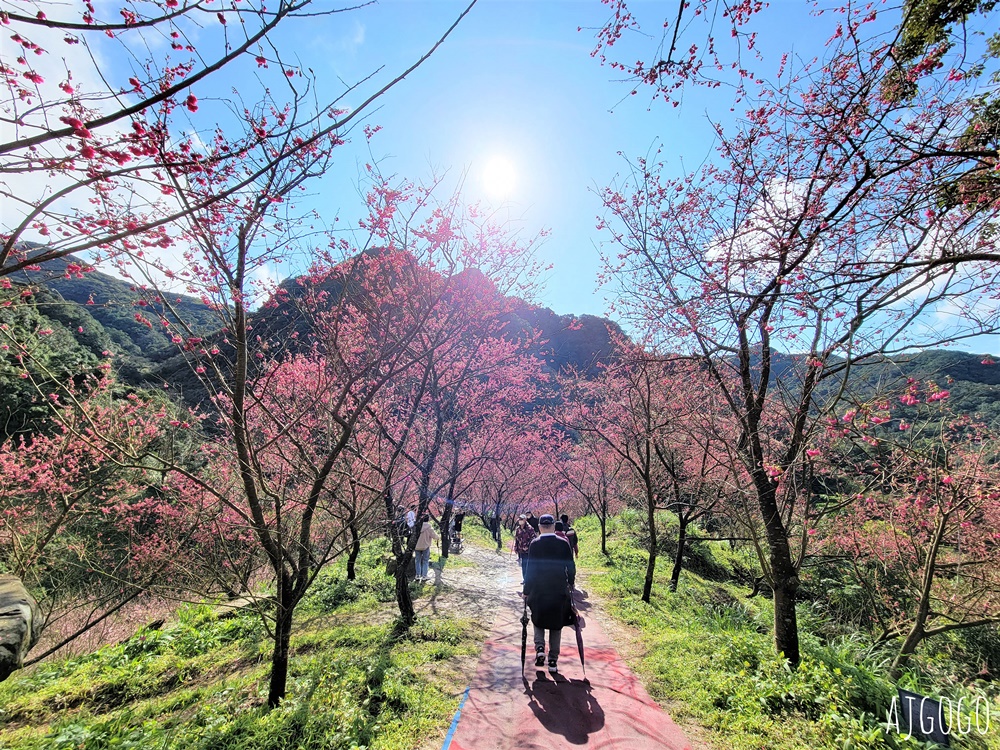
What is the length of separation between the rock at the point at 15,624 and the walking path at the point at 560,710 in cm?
578

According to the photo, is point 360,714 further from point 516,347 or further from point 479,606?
point 516,347

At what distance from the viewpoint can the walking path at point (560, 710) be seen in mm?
4004

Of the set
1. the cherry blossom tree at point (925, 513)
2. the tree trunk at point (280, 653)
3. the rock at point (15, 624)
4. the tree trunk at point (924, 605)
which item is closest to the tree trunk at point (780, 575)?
the cherry blossom tree at point (925, 513)

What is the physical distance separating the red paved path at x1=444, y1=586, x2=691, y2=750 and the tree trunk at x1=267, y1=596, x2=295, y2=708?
1.95 meters

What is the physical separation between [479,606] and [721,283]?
8.19m

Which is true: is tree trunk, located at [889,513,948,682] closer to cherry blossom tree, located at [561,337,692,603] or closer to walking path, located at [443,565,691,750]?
walking path, located at [443,565,691,750]

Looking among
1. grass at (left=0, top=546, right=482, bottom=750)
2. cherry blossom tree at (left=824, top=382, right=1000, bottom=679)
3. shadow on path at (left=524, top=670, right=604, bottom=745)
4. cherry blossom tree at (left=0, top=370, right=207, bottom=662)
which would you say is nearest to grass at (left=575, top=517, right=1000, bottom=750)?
cherry blossom tree at (left=824, top=382, right=1000, bottom=679)

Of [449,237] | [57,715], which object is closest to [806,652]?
[449,237]

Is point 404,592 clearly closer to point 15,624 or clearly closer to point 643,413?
point 15,624

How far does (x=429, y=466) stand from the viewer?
8.23 metres

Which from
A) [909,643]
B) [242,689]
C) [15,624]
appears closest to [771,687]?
[909,643]

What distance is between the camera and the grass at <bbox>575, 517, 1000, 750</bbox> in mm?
3855

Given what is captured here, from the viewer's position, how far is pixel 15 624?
5.61 m

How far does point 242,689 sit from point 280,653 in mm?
1336
